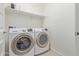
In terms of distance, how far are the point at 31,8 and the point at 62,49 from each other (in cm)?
102

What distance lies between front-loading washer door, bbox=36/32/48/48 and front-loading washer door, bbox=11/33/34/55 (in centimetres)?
16

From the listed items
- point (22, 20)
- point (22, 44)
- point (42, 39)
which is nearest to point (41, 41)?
point (42, 39)

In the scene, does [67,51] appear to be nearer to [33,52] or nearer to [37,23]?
[33,52]

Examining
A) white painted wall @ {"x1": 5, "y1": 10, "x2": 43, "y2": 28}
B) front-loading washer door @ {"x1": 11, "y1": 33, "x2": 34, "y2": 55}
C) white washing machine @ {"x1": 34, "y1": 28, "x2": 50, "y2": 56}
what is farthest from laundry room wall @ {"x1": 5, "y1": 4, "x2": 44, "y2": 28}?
front-loading washer door @ {"x1": 11, "y1": 33, "x2": 34, "y2": 55}

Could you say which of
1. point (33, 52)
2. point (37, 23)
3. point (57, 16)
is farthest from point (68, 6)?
point (33, 52)

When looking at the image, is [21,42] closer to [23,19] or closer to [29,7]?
[23,19]

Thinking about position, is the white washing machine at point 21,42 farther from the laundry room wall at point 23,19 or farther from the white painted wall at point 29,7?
the white painted wall at point 29,7

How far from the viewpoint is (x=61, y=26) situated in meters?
1.67

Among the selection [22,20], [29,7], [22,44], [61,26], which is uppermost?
[29,7]

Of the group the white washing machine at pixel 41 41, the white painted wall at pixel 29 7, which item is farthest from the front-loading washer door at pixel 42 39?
the white painted wall at pixel 29 7

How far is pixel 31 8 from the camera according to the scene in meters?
1.67

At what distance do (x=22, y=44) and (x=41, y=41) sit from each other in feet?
1.36

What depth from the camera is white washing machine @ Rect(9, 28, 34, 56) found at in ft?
4.47

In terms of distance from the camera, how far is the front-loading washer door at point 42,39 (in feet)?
5.40
